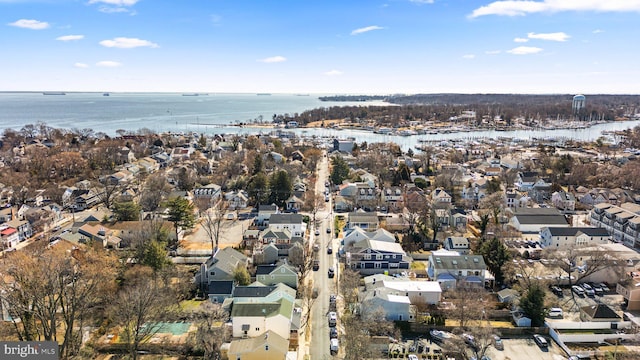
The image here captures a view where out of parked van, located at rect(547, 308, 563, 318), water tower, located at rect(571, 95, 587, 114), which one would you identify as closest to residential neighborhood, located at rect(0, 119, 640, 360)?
parked van, located at rect(547, 308, 563, 318)

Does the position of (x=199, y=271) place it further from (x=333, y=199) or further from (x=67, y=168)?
(x=67, y=168)

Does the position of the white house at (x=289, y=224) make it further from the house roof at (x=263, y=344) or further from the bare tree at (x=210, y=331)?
the house roof at (x=263, y=344)

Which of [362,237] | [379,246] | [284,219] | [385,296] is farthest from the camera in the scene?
[284,219]

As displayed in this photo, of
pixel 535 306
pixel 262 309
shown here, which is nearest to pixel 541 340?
pixel 535 306

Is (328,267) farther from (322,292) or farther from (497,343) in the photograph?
(497,343)

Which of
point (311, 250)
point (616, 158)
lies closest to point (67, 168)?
point (311, 250)
